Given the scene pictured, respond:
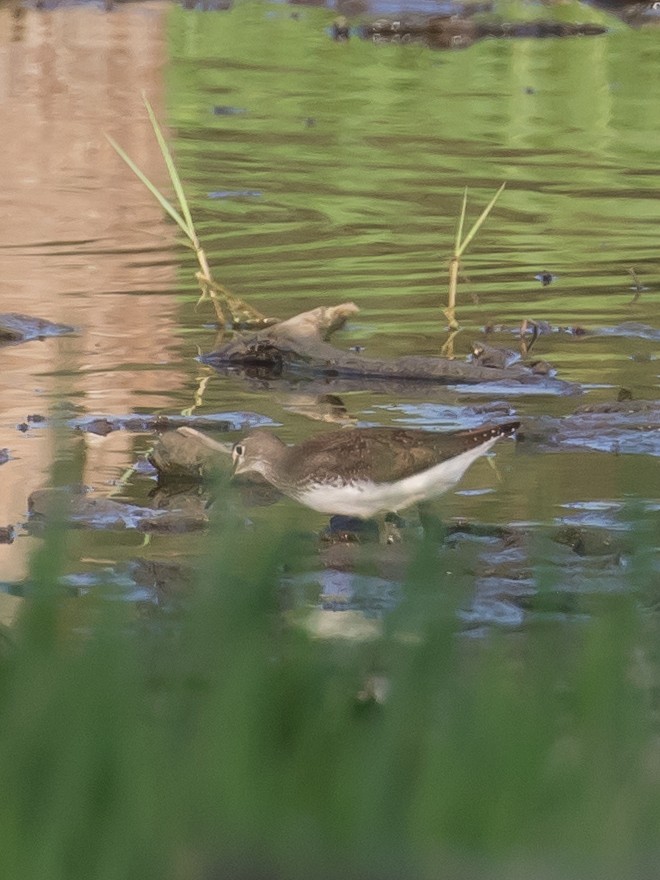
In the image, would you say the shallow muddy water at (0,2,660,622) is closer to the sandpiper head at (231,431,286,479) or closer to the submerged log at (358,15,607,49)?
the sandpiper head at (231,431,286,479)

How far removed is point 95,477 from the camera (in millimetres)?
7297

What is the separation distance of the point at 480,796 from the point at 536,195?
1262cm

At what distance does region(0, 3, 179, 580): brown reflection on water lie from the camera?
848cm

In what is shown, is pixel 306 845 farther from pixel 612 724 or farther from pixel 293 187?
pixel 293 187

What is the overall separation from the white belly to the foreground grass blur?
12.8 ft

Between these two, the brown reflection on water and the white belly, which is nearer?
the white belly

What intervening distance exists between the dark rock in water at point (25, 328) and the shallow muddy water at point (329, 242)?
0.15m

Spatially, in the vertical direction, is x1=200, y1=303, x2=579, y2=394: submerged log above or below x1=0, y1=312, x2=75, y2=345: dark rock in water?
above

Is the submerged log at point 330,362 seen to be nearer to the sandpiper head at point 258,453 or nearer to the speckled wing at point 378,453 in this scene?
the sandpiper head at point 258,453

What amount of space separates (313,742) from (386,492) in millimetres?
4090

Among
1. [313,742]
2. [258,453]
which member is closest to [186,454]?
[258,453]

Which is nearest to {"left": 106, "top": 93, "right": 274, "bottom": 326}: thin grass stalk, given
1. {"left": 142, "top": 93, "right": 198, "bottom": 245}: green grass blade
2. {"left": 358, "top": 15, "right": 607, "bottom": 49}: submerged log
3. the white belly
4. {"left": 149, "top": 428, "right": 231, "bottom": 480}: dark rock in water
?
{"left": 142, "top": 93, "right": 198, "bottom": 245}: green grass blade

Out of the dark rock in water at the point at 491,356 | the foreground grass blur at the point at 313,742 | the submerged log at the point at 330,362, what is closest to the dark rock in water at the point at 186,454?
the submerged log at the point at 330,362

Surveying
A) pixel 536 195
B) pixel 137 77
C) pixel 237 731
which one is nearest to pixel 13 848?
pixel 237 731
